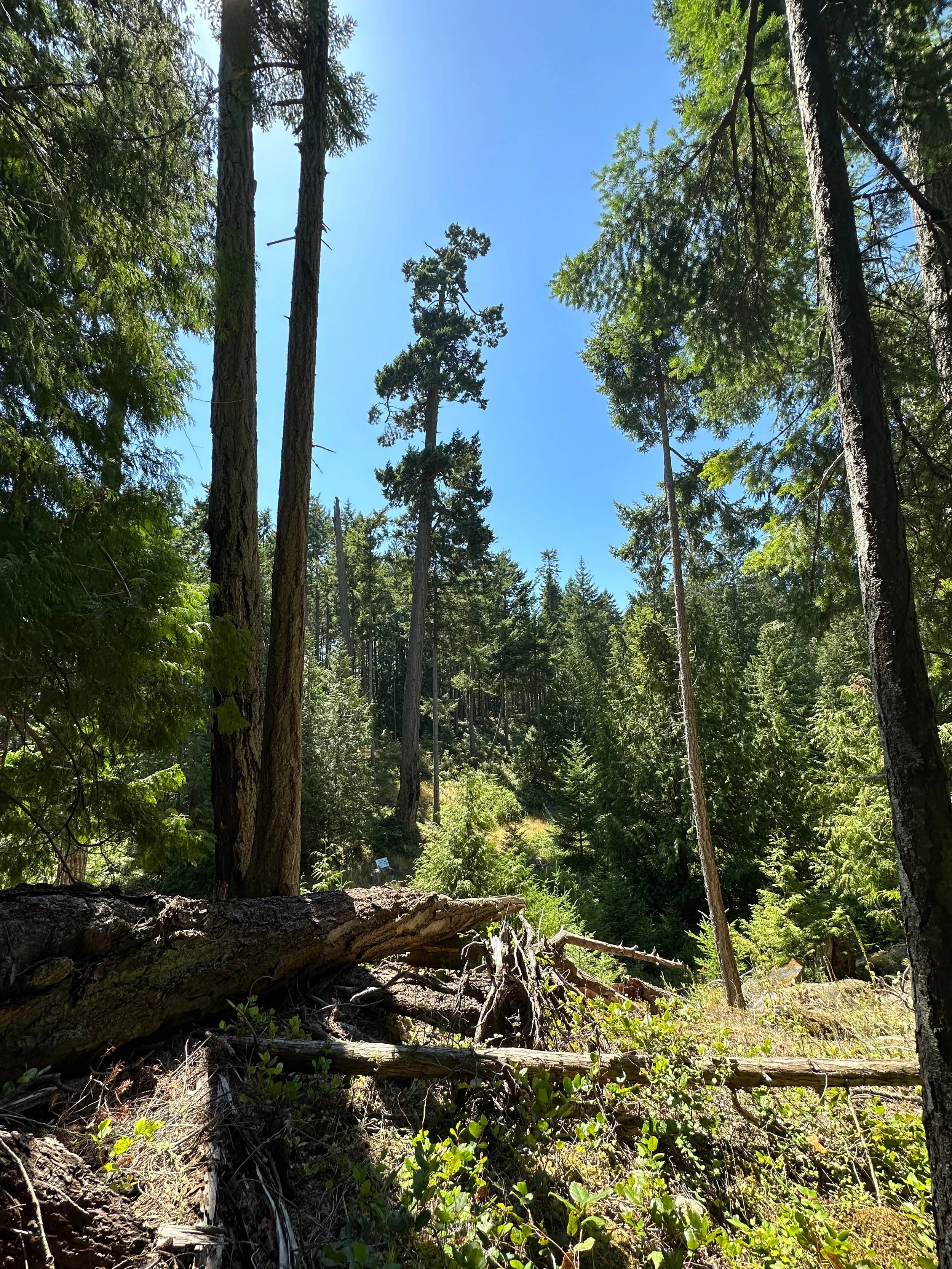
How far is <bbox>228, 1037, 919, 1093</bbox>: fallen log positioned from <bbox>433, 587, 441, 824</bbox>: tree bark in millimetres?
16205

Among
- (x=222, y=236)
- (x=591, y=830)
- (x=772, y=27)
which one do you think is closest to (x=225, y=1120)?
(x=222, y=236)

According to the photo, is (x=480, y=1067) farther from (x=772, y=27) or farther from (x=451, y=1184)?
(x=772, y=27)

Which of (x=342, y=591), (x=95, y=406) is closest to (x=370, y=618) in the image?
(x=342, y=591)

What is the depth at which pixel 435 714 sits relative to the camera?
22.8 metres

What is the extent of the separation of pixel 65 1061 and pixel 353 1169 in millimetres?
1257

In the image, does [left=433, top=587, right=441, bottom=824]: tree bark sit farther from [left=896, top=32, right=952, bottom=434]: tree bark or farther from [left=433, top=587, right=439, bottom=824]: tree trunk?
[left=896, top=32, right=952, bottom=434]: tree bark

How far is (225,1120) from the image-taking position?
6.71ft

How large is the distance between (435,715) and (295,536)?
18.7 metres

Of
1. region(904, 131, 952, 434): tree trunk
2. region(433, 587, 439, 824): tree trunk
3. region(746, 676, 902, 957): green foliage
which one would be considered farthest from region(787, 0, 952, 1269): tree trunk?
region(433, 587, 439, 824): tree trunk

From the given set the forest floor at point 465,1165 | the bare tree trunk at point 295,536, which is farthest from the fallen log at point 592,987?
the bare tree trunk at point 295,536

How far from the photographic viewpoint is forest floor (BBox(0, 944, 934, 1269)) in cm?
162

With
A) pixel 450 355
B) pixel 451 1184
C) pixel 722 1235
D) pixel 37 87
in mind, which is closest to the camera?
pixel 722 1235

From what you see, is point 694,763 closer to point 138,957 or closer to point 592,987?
point 592,987

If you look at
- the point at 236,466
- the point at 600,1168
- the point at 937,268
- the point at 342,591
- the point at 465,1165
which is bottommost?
the point at 600,1168
